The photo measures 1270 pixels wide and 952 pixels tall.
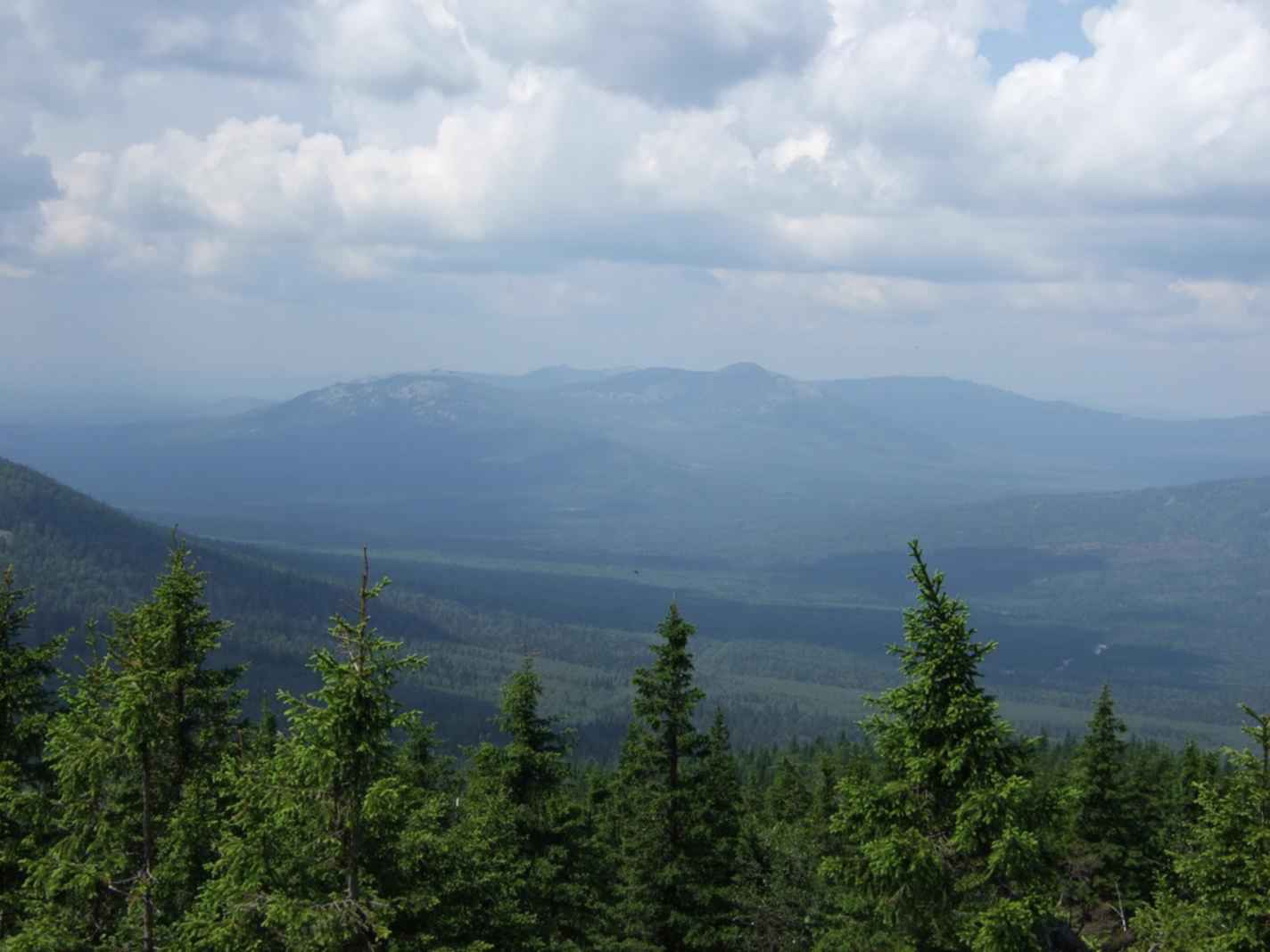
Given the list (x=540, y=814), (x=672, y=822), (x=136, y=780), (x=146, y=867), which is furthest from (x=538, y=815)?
(x=146, y=867)

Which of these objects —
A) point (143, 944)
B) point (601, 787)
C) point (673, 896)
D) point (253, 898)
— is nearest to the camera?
point (253, 898)

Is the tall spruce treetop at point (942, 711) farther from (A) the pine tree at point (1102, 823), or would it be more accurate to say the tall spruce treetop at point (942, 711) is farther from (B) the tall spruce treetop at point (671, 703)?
(A) the pine tree at point (1102, 823)

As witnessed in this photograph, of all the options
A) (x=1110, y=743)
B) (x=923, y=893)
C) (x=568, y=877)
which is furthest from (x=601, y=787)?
(x=1110, y=743)

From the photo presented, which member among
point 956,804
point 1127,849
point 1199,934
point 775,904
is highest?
point 956,804

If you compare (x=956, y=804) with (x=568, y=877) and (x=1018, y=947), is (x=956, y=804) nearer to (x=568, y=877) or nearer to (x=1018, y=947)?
(x=1018, y=947)

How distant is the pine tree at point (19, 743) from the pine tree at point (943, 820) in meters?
15.7

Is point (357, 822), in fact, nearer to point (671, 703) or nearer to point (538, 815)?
point (538, 815)

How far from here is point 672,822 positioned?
28031mm

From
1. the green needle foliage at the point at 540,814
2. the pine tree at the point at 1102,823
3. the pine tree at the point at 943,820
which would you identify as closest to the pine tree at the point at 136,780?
the green needle foliage at the point at 540,814

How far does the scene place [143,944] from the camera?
1636 cm

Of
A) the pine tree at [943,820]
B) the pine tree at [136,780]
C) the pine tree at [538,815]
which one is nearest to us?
the pine tree at [943,820]

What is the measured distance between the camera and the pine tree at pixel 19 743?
18.6m

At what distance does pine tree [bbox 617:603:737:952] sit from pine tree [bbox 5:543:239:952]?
12087 mm

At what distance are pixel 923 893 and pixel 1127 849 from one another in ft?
105
